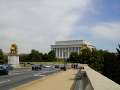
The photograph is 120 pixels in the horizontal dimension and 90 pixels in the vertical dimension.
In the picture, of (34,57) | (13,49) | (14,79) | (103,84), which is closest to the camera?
(103,84)

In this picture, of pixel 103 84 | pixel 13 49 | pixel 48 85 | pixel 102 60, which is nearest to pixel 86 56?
pixel 102 60

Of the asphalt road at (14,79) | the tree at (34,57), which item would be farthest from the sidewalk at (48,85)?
the tree at (34,57)

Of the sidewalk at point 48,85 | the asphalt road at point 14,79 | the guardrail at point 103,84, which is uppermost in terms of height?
the guardrail at point 103,84

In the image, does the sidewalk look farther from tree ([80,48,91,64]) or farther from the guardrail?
tree ([80,48,91,64])

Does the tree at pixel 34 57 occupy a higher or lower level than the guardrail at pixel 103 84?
higher

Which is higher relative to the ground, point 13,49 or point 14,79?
point 13,49

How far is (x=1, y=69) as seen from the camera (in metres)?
53.2

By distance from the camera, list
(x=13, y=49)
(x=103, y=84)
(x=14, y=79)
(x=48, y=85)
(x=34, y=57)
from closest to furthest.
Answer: (x=103, y=84)
(x=48, y=85)
(x=14, y=79)
(x=13, y=49)
(x=34, y=57)

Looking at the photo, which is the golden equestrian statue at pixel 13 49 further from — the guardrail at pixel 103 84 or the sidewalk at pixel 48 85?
the guardrail at pixel 103 84

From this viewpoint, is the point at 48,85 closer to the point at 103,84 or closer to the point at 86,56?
the point at 103,84

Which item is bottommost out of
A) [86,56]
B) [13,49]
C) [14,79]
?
[14,79]

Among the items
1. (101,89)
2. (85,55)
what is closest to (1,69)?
(101,89)

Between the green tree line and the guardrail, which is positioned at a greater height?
the green tree line

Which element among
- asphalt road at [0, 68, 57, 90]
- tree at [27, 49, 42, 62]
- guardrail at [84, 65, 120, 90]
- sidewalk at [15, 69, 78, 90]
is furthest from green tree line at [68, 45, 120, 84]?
guardrail at [84, 65, 120, 90]
